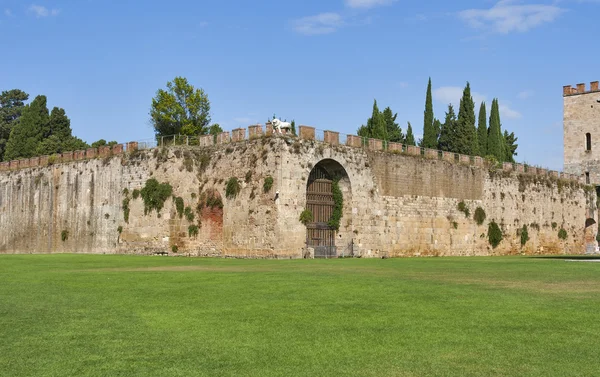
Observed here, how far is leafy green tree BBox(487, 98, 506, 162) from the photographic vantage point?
68375 mm

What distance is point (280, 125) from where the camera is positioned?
3675cm

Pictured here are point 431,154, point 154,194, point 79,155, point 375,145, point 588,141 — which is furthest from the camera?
point 588,141

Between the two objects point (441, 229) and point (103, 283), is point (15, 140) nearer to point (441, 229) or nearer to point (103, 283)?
point (441, 229)

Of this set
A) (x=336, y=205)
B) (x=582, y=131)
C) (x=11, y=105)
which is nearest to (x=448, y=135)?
(x=582, y=131)

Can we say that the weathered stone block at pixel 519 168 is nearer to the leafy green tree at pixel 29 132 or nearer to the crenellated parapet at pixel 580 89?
the crenellated parapet at pixel 580 89

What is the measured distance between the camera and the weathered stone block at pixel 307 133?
37.2m

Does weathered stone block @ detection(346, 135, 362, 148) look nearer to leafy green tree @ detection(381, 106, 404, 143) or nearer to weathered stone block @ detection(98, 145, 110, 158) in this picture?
weathered stone block @ detection(98, 145, 110, 158)

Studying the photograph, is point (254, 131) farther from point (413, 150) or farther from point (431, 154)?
point (431, 154)

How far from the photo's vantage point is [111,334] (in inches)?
400

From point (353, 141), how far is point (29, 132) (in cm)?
4198

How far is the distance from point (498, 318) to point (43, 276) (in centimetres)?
1363

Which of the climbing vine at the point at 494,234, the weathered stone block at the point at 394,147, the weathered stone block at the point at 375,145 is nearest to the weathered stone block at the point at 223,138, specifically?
the weathered stone block at the point at 375,145

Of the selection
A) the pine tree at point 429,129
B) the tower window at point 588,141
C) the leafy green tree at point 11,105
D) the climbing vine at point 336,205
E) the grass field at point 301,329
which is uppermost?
the leafy green tree at point 11,105

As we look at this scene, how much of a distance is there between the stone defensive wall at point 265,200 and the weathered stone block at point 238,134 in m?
0.11
